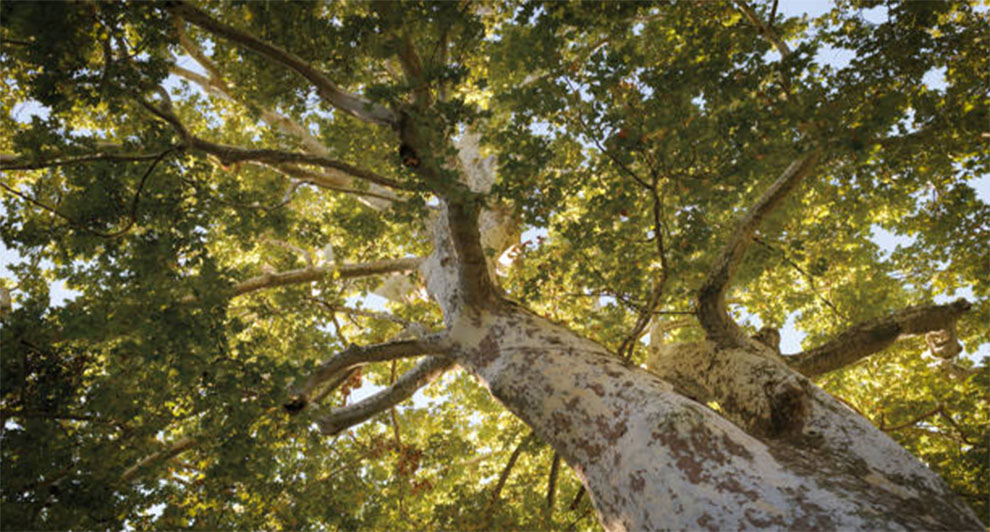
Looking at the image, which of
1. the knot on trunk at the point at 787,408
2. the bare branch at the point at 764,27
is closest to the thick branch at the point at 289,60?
the knot on trunk at the point at 787,408

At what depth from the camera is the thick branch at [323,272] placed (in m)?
5.61

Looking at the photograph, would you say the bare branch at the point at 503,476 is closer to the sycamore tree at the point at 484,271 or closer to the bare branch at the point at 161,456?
the sycamore tree at the point at 484,271

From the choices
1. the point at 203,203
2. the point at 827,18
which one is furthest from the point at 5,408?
the point at 827,18

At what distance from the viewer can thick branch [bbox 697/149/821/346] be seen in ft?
13.5

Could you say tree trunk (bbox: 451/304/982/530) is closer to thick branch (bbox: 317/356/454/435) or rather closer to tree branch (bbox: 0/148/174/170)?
thick branch (bbox: 317/356/454/435)

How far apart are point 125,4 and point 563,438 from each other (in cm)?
416

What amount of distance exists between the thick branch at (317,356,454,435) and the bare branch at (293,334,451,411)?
258 millimetres

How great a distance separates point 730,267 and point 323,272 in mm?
4511

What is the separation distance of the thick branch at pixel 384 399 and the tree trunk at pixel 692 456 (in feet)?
3.76

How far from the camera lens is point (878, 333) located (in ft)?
13.5

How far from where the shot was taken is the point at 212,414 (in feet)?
12.1

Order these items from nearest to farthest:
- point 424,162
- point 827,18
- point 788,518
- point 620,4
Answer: point 788,518 → point 424,162 → point 620,4 → point 827,18

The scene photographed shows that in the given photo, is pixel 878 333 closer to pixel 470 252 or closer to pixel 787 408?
pixel 787 408

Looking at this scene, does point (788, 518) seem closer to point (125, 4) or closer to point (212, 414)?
point (212, 414)
